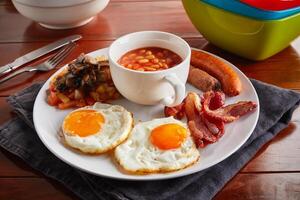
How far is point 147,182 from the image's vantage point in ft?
3.18

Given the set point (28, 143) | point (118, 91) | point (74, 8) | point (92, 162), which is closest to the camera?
point (92, 162)

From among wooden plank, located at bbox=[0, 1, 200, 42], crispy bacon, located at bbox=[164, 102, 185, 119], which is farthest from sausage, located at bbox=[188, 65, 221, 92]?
wooden plank, located at bbox=[0, 1, 200, 42]

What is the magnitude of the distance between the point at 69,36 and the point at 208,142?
2.85 ft

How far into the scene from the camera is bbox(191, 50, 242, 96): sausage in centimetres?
121

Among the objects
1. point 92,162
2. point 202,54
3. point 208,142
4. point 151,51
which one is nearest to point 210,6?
point 202,54

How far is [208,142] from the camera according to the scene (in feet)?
3.40

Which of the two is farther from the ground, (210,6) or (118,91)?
(210,6)

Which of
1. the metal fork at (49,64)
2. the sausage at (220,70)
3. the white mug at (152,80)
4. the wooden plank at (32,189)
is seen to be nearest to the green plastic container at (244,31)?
the sausage at (220,70)

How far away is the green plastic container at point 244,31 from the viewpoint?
133 cm

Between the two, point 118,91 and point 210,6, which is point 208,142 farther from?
point 210,6

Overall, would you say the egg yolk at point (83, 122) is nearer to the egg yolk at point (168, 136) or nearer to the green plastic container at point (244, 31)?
the egg yolk at point (168, 136)

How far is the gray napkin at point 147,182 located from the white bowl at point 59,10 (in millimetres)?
415

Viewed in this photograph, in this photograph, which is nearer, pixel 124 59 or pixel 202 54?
pixel 124 59

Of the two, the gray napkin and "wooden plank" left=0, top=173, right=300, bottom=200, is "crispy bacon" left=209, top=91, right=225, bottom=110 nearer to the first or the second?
the gray napkin
